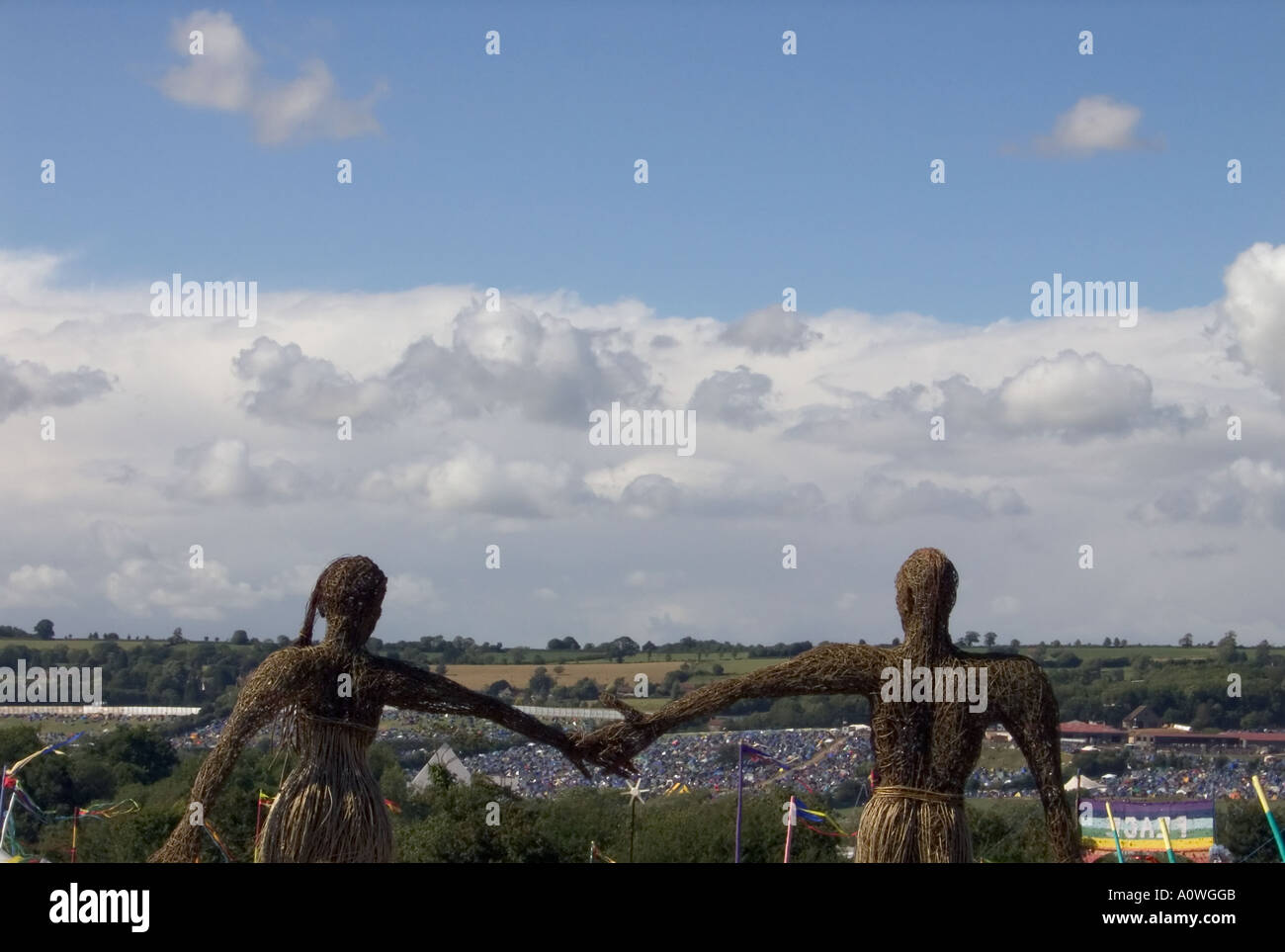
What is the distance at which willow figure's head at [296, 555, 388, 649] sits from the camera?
14086mm

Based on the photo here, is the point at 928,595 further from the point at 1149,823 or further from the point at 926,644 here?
the point at 1149,823

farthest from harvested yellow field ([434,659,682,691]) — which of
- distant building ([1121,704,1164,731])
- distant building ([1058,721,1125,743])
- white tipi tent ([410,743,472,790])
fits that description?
distant building ([1121,704,1164,731])

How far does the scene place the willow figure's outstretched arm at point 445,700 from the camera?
46.3 feet

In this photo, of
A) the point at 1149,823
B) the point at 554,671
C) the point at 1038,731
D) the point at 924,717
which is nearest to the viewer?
the point at 924,717

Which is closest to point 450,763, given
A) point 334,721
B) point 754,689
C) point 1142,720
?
point 334,721

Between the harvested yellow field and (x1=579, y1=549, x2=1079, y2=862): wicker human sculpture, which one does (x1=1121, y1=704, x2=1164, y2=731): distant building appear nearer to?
the harvested yellow field

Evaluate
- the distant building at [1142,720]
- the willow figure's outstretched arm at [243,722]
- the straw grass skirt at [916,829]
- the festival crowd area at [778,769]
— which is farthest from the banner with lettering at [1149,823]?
the distant building at [1142,720]

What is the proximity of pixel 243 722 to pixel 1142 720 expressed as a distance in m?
44.1

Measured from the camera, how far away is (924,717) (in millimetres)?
14055

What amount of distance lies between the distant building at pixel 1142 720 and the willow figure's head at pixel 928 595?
4044cm

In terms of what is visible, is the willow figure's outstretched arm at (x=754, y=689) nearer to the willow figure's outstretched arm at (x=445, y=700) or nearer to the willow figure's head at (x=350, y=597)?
the willow figure's outstretched arm at (x=445, y=700)
